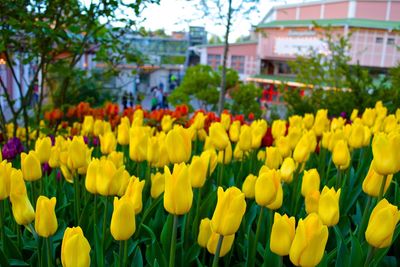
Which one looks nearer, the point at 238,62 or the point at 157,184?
the point at 157,184

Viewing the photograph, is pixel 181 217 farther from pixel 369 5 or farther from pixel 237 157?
pixel 369 5

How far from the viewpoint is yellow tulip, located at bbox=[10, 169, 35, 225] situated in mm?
1244

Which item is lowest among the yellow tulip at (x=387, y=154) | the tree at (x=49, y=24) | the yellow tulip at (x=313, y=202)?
the yellow tulip at (x=313, y=202)

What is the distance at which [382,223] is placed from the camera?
3.41 feet

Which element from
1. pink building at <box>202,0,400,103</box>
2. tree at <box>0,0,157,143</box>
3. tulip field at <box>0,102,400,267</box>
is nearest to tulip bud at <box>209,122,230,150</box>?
tulip field at <box>0,102,400,267</box>

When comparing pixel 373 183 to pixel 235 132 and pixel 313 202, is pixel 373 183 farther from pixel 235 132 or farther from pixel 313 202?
pixel 235 132

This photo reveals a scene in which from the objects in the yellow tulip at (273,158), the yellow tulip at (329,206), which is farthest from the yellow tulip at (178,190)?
the yellow tulip at (273,158)

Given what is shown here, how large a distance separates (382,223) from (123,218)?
60 centimetres

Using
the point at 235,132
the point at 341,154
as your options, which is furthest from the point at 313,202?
the point at 235,132

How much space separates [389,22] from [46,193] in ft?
93.8

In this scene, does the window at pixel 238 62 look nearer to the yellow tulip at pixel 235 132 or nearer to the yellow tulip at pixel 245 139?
the yellow tulip at pixel 235 132

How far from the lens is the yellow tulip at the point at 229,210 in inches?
41.4

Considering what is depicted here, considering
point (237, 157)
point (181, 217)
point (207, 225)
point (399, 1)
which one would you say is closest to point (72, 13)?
point (237, 157)

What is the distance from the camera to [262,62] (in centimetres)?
3478
